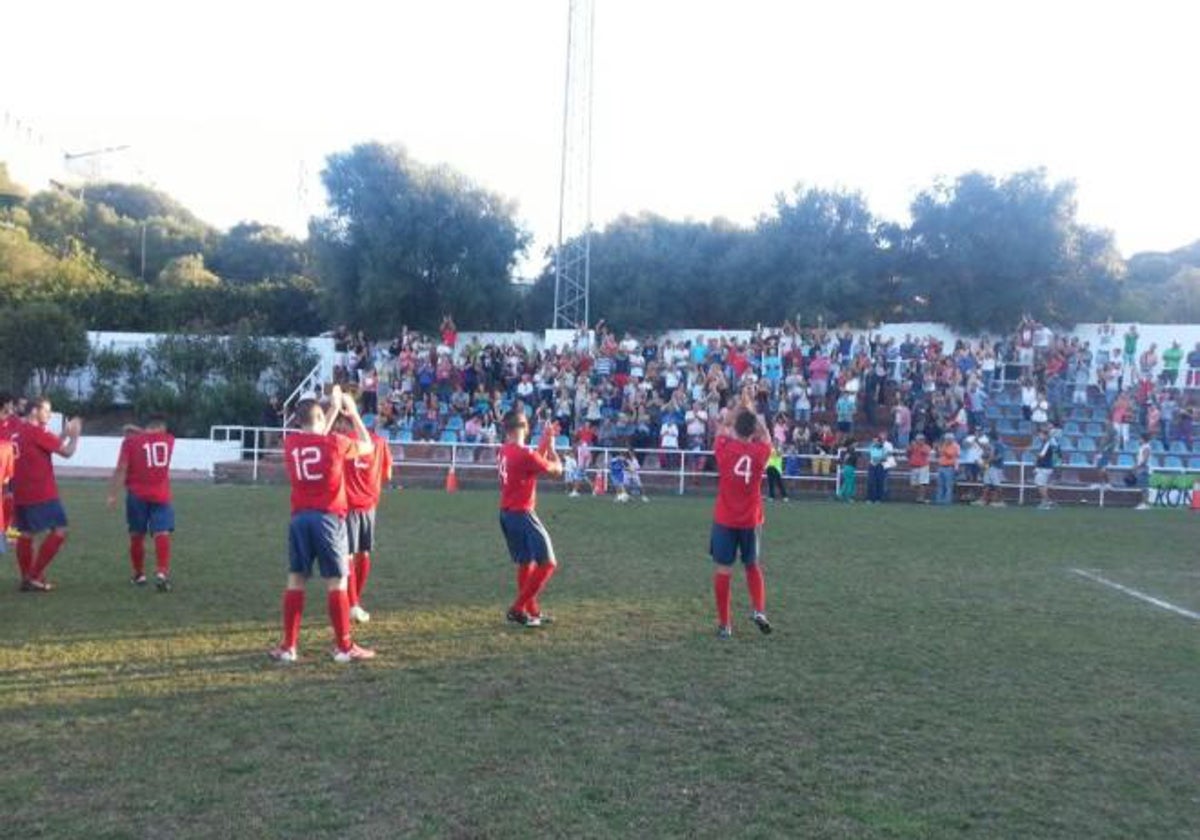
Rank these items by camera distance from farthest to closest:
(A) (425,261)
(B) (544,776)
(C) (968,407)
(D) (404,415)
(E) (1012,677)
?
(A) (425,261), (D) (404,415), (C) (968,407), (E) (1012,677), (B) (544,776)

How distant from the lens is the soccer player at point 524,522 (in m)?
7.75

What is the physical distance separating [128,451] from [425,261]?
90.4 ft

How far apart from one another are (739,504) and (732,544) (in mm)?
341

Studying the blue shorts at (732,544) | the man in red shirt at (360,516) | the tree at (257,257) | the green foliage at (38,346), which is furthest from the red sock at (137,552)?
the tree at (257,257)

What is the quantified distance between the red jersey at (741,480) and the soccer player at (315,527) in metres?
3.02

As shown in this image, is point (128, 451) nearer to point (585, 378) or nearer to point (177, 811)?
point (177, 811)

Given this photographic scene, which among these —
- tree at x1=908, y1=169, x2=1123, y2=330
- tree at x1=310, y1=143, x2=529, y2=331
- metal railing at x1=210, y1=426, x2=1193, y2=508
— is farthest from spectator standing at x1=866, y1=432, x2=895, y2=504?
tree at x1=310, y1=143, x2=529, y2=331

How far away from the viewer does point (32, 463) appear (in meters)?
8.77

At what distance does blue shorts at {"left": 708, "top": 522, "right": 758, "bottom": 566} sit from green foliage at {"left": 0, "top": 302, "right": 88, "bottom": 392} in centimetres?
2841

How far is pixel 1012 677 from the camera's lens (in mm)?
6566

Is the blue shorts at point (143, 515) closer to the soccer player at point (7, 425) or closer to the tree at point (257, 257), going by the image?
the soccer player at point (7, 425)

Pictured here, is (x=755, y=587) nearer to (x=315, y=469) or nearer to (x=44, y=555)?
(x=315, y=469)

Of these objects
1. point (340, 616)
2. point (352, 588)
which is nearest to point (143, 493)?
point (352, 588)

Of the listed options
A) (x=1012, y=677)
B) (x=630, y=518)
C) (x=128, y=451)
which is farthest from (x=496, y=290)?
(x=1012, y=677)
